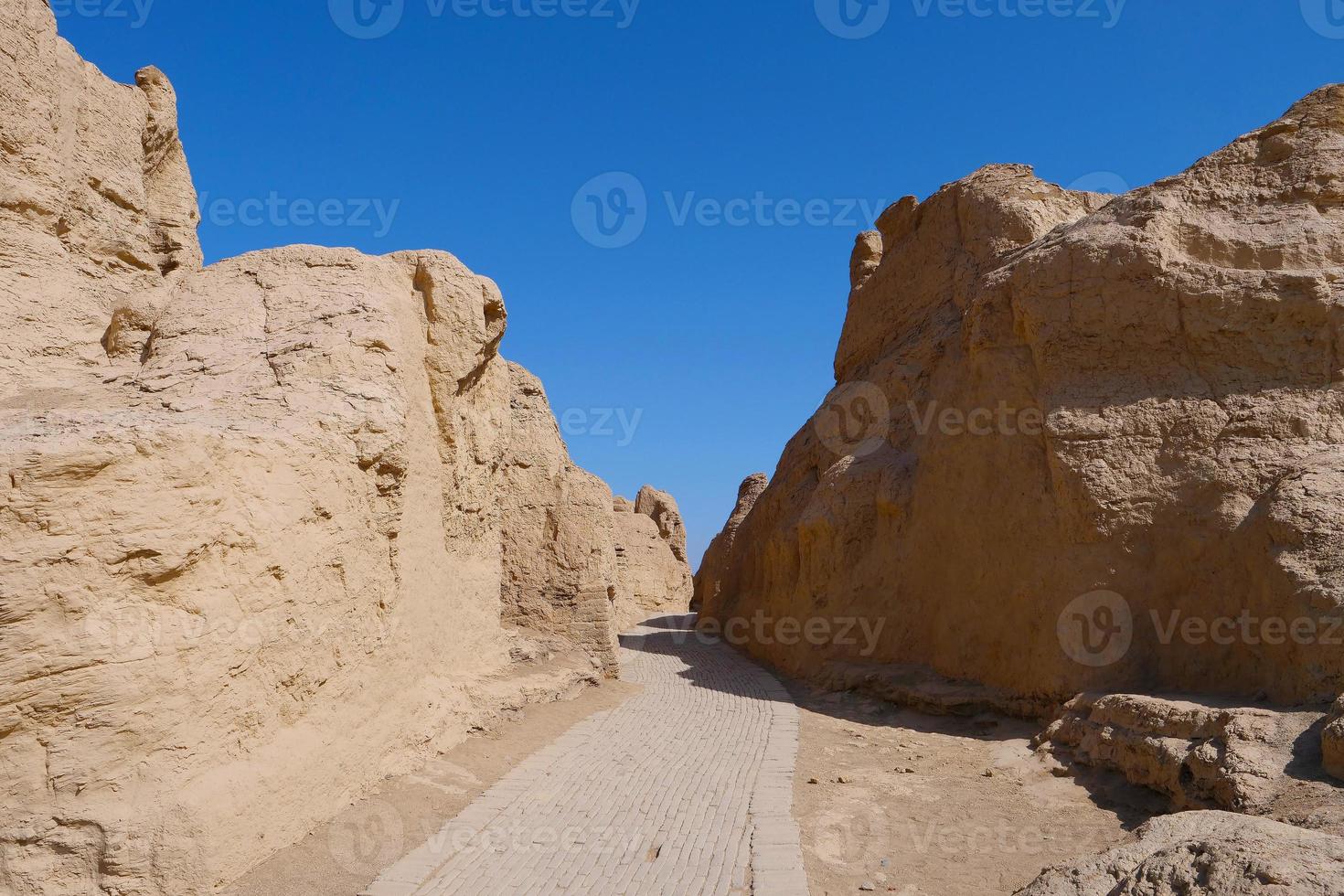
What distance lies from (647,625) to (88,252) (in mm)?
16224

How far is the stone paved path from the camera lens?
5.37 metres

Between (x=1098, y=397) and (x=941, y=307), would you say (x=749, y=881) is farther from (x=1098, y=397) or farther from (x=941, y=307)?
(x=941, y=307)

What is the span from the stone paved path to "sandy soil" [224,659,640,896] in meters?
0.17

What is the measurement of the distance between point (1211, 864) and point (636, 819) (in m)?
4.23

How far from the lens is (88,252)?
8500 mm

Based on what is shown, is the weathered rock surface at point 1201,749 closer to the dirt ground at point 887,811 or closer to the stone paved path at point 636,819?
the dirt ground at point 887,811

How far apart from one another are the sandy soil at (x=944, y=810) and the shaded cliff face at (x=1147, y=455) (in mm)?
1193
